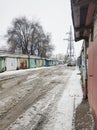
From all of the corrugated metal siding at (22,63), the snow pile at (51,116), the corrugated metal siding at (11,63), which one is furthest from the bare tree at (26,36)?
the snow pile at (51,116)

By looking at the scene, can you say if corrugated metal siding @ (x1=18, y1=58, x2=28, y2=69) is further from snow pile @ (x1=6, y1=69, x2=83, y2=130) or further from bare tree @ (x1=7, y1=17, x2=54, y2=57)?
snow pile @ (x1=6, y1=69, x2=83, y2=130)

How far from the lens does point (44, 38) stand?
5628cm

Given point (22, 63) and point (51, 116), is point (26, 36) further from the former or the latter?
point (51, 116)

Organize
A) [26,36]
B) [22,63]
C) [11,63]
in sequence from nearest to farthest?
[11,63]
[22,63]
[26,36]

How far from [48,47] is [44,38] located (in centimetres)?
468

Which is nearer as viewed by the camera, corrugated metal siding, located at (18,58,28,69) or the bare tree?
corrugated metal siding, located at (18,58,28,69)

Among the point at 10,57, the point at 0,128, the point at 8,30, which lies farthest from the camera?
the point at 8,30

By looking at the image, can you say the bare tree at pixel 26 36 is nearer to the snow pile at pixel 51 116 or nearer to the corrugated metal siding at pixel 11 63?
the corrugated metal siding at pixel 11 63

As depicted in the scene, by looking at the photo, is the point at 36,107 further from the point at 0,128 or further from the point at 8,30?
the point at 8,30

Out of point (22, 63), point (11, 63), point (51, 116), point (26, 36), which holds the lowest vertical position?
point (51, 116)

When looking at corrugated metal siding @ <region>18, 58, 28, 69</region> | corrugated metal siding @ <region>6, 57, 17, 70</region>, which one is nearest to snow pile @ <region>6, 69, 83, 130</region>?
corrugated metal siding @ <region>6, 57, 17, 70</region>

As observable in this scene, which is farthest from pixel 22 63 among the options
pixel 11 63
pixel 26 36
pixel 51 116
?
pixel 51 116

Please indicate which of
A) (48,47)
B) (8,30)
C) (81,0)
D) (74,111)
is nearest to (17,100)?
(74,111)

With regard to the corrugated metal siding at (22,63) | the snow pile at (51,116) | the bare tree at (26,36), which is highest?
the bare tree at (26,36)
